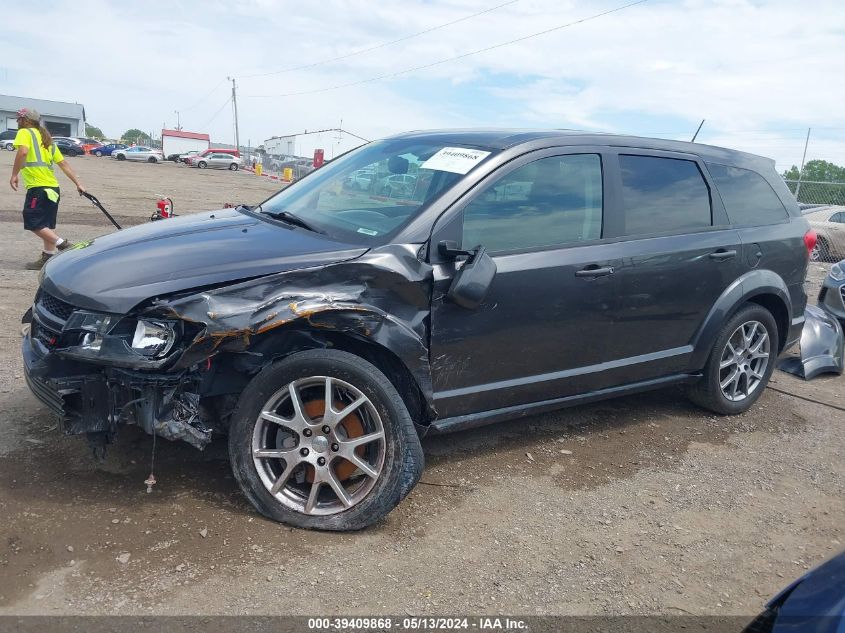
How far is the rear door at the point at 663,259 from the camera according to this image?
4.07 m

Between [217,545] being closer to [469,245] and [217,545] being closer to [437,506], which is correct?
[437,506]

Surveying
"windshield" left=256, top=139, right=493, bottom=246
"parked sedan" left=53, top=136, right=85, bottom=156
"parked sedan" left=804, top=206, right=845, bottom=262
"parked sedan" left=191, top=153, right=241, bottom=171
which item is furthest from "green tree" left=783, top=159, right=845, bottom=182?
"parked sedan" left=53, top=136, right=85, bottom=156

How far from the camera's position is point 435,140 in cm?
407

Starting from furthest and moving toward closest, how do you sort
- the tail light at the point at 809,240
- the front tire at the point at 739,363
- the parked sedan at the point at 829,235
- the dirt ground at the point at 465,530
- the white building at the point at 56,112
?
the white building at the point at 56,112 < the parked sedan at the point at 829,235 < the tail light at the point at 809,240 < the front tire at the point at 739,363 < the dirt ground at the point at 465,530

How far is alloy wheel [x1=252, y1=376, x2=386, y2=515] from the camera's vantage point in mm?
3104

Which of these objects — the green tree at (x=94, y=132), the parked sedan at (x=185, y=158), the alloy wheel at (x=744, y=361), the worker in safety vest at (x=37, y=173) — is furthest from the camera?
the green tree at (x=94, y=132)

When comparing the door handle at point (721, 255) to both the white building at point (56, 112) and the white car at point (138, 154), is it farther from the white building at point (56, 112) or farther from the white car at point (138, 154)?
the white building at point (56, 112)

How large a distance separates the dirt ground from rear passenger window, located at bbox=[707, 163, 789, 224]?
1494 millimetres

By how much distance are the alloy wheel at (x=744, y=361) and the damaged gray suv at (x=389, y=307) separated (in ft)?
0.76

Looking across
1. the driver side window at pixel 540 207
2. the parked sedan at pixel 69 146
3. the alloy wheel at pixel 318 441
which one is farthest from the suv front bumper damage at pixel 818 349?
the parked sedan at pixel 69 146

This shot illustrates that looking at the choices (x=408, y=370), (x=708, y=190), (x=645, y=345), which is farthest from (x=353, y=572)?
(x=708, y=190)

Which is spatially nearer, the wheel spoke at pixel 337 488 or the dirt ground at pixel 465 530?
the dirt ground at pixel 465 530

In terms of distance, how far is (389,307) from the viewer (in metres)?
3.25

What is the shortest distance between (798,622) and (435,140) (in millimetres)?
3056
